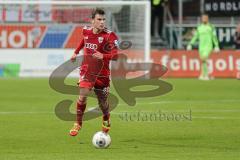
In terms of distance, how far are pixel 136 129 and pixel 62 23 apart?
17742 millimetres

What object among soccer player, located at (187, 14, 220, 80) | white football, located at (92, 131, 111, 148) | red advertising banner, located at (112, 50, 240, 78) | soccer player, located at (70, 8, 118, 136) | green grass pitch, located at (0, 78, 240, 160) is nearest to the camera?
green grass pitch, located at (0, 78, 240, 160)

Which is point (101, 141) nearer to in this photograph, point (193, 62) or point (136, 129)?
point (136, 129)

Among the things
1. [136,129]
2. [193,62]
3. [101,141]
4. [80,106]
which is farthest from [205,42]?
[101,141]

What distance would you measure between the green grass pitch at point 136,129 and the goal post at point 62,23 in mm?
6919

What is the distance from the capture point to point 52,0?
1252 inches

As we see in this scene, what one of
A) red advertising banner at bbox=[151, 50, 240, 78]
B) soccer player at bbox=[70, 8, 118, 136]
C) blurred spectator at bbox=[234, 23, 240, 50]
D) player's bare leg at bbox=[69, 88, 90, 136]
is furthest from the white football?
blurred spectator at bbox=[234, 23, 240, 50]

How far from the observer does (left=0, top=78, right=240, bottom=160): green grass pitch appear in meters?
11.1

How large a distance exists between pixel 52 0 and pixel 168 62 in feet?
17.6

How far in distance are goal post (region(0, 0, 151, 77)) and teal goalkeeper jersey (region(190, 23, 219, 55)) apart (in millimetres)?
2323

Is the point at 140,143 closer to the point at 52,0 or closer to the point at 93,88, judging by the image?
the point at 93,88

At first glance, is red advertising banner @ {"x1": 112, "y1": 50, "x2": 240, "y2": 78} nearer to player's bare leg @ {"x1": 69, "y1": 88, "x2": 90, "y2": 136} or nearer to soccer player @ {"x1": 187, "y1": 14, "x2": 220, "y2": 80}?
soccer player @ {"x1": 187, "y1": 14, "x2": 220, "y2": 80}

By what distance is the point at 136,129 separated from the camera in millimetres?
14648

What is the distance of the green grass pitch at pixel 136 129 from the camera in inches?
438

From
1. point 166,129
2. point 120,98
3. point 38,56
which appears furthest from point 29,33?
point 166,129
